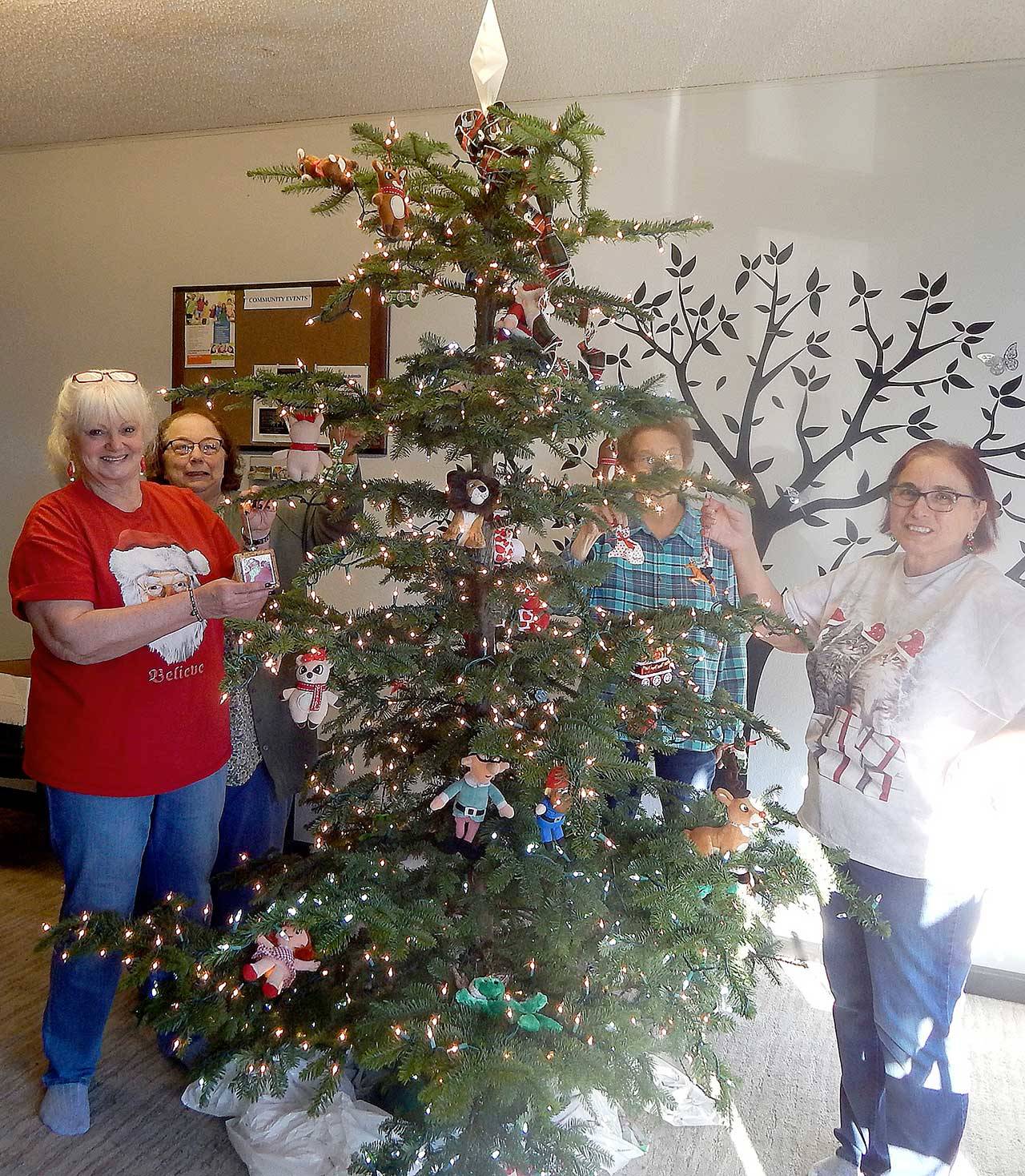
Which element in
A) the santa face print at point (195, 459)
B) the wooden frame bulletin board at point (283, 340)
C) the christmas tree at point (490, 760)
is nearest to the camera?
the christmas tree at point (490, 760)

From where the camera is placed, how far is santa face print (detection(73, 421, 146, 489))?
1693mm

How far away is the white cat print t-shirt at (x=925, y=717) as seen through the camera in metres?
1.50

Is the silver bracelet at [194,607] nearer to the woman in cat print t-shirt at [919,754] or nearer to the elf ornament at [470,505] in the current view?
the elf ornament at [470,505]

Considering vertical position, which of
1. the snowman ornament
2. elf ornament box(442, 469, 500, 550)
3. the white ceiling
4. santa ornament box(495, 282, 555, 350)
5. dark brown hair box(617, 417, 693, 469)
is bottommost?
the snowman ornament

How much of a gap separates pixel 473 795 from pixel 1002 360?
1.95m

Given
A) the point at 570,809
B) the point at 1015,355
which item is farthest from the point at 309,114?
the point at 570,809

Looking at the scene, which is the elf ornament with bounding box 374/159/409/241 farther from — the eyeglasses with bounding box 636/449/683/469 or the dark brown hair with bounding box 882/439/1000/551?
the dark brown hair with bounding box 882/439/1000/551

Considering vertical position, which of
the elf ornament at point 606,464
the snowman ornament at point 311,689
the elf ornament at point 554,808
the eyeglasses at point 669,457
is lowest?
the elf ornament at point 554,808

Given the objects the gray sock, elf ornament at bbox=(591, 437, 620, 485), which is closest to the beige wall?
elf ornament at bbox=(591, 437, 620, 485)

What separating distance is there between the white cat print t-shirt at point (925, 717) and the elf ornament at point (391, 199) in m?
1.06

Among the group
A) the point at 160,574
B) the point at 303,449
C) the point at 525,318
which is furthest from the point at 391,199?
the point at 160,574

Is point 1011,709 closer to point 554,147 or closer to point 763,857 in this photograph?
point 763,857

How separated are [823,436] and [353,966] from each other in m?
1.91

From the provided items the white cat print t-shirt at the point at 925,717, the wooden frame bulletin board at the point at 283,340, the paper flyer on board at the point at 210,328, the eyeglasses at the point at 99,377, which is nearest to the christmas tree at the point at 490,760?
the white cat print t-shirt at the point at 925,717
